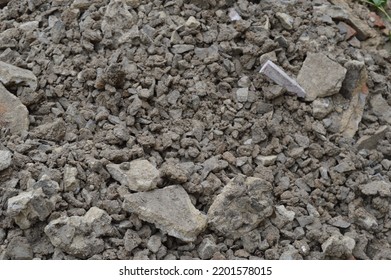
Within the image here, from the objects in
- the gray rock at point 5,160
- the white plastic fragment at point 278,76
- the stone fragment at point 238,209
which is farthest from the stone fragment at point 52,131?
the white plastic fragment at point 278,76

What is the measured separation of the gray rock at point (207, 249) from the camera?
3.09m

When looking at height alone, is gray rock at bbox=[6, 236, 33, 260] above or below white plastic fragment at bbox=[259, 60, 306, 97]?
below

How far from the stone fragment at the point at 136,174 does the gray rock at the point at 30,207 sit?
1.15ft

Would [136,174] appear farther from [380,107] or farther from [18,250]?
[380,107]

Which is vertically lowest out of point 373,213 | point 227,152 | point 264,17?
point 373,213

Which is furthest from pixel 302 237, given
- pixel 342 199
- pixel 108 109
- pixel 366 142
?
pixel 108 109

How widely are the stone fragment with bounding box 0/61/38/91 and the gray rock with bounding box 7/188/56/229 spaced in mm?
837

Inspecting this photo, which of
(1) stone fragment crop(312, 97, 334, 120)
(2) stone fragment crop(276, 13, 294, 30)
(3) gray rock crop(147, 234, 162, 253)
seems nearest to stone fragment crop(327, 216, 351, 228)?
(1) stone fragment crop(312, 97, 334, 120)

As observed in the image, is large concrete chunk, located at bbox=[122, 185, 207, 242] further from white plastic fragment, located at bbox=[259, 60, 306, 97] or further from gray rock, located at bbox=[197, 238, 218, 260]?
white plastic fragment, located at bbox=[259, 60, 306, 97]

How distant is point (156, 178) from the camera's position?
3225mm

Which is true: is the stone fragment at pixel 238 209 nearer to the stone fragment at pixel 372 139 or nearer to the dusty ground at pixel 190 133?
the dusty ground at pixel 190 133

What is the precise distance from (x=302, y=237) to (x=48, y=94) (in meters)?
1.62

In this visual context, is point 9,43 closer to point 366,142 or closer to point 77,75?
point 77,75

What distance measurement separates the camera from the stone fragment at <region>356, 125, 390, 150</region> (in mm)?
3770
